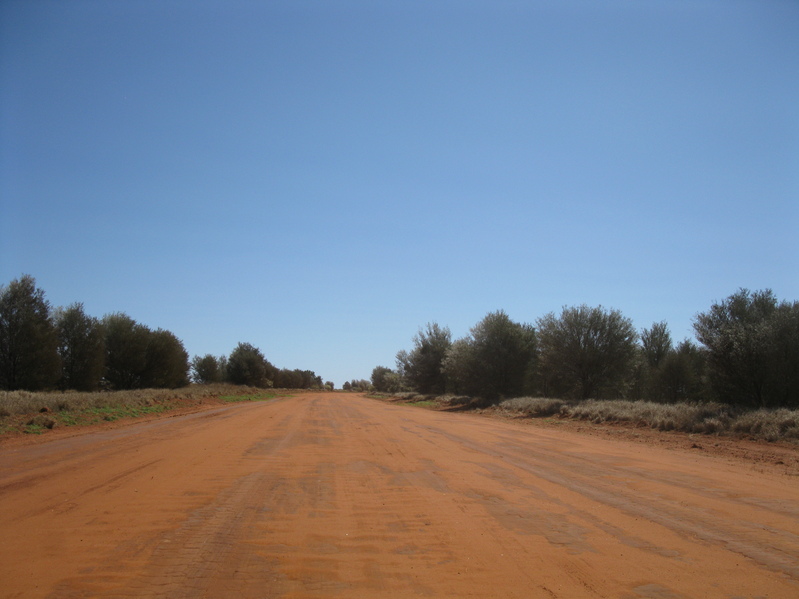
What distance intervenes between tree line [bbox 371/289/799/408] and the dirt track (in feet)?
32.8

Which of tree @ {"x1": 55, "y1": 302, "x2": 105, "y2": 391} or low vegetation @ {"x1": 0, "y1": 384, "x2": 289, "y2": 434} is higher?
tree @ {"x1": 55, "y1": 302, "x2": 105, "y2": 391}

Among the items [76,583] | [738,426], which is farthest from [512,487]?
[738,426]

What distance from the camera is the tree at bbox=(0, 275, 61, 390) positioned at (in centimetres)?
3278

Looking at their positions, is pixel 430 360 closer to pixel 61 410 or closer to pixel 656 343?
pixel 656 343

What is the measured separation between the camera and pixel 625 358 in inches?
1153

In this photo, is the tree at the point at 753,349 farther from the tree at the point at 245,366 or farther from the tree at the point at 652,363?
the tree at the point at 245,366

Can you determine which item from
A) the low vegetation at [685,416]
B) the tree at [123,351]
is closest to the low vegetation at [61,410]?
the tree at [123,351]

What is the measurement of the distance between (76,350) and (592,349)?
129ft

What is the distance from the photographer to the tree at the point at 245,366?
254 ft

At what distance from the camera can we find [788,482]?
30.1 ft

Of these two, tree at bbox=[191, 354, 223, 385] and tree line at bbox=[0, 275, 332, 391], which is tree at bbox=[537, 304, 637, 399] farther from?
tree at bbox=[191, 354, 223, 385]

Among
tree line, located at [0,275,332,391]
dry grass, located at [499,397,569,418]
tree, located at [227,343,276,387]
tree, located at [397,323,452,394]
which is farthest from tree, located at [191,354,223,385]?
dry grass, located at [499,397,569,418]

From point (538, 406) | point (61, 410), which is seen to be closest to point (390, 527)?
point (61, 410)

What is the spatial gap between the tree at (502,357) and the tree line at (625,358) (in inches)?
3.0
